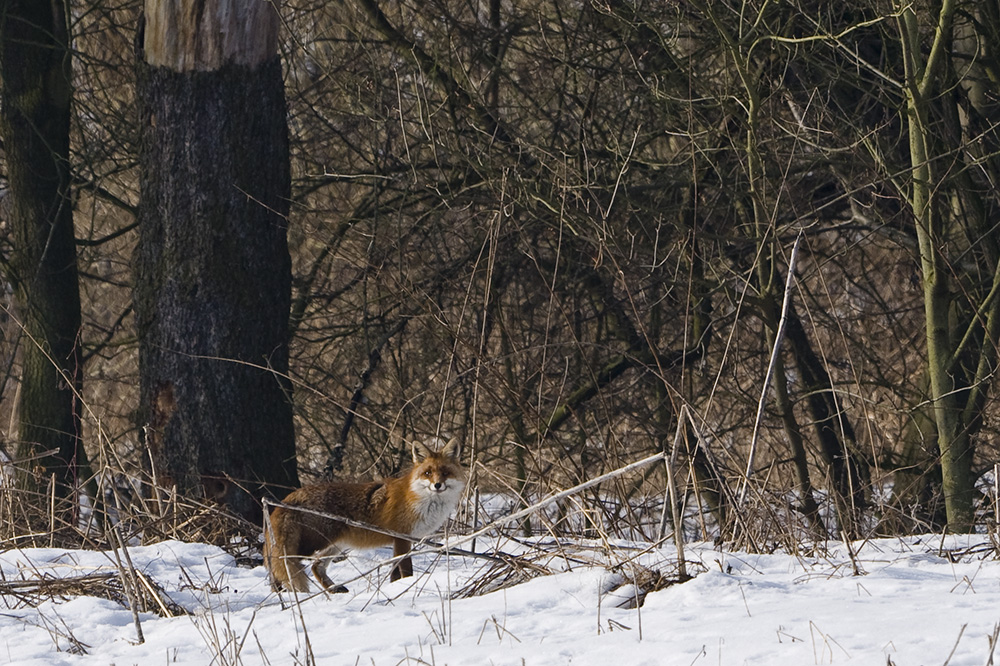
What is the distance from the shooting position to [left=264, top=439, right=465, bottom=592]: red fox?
533cm

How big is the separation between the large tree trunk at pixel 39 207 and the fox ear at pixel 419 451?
3.97m

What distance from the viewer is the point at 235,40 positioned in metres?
6.72

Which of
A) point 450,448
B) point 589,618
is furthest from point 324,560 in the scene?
point 589,618

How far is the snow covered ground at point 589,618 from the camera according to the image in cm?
318

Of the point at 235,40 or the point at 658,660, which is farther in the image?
the point at 235,40

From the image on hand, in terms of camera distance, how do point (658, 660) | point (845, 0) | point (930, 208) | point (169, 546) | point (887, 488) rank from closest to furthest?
point (658, 660) → point (169, 546) → point (930, 208) → point (845, 0) → point (887, 488)

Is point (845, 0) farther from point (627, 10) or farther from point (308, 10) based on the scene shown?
point (308, 10)

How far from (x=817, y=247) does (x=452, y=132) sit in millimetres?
3485

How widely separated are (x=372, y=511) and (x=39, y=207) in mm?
4716

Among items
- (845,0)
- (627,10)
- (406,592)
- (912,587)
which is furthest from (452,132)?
(912,587)

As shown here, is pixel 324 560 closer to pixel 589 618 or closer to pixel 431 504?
pixel 431 504

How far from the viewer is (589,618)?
3738 millimetres

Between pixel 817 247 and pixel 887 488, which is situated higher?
pixel 817 247

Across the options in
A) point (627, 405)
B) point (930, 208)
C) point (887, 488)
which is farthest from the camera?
point (887, 488)
